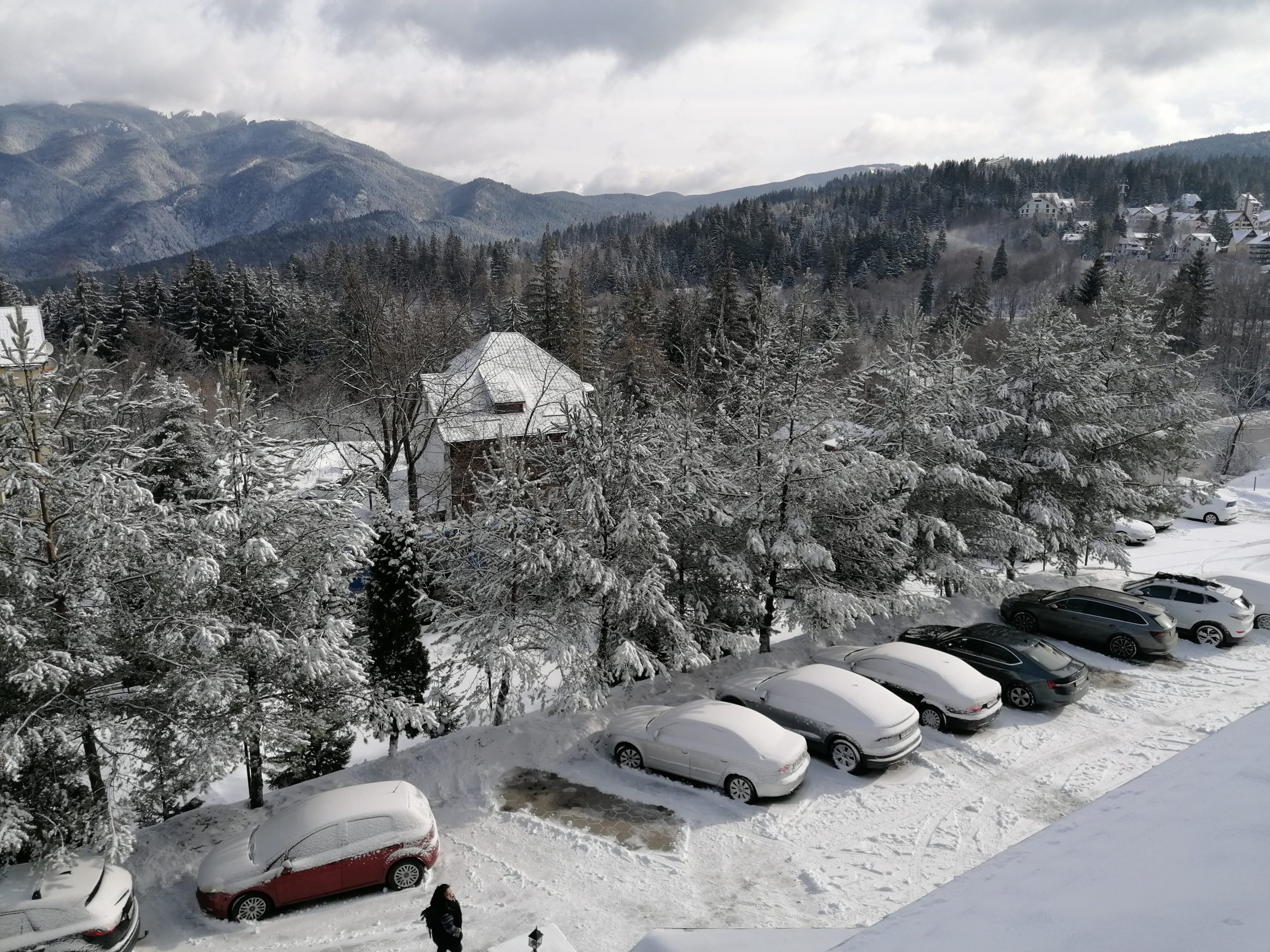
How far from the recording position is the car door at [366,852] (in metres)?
9.67

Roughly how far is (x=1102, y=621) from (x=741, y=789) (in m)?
11.0

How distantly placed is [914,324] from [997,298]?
11434cm

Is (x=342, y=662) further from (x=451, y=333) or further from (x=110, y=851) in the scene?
(x=451, y=333)

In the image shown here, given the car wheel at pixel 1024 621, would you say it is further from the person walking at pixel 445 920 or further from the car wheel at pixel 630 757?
the person walking at pixel 445 920

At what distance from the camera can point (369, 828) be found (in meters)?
9.78

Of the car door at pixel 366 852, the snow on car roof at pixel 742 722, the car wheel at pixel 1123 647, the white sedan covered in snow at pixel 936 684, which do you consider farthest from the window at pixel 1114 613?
the car door at pixel 366 852

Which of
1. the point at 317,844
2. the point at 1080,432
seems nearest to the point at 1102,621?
the point at 1080,432

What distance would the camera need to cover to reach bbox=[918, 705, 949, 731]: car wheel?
13.7 m

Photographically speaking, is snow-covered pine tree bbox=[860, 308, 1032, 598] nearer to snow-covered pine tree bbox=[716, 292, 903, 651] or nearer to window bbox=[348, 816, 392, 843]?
snow-covered pine tree bbox=[716, 292, 903, 651]

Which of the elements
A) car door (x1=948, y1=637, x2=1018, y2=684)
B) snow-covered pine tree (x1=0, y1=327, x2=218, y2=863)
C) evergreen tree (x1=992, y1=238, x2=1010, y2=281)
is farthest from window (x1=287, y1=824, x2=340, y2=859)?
evergreen tree (x1=992, y1=238, x2=1010, y2=281)

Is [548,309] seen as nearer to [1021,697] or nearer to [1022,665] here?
[1022,665]

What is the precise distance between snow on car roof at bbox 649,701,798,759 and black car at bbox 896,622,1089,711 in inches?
221

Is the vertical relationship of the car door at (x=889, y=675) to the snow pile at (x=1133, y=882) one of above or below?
below

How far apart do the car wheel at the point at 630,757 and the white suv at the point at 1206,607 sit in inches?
555
